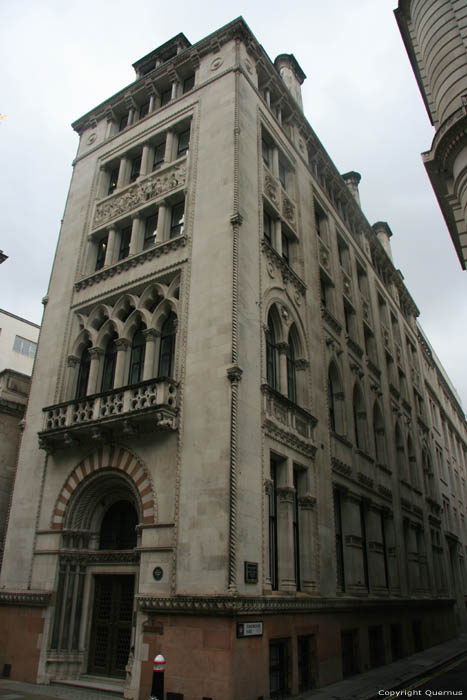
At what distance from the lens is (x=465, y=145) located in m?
14.1

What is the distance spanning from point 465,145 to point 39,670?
63.1 ft

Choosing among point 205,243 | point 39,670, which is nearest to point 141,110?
point 205,243

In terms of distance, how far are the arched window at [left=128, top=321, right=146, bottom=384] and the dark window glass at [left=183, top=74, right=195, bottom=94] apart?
38.8 feet

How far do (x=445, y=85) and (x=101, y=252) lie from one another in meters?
14.8

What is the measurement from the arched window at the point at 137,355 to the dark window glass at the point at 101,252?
16.3ft

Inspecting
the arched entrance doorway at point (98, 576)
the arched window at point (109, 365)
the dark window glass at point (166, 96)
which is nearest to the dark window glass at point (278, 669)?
the arched entrance doorway at point (98, 576)

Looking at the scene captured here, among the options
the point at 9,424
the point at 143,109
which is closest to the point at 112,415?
the point at 9,424

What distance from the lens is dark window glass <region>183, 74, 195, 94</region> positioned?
2401cm

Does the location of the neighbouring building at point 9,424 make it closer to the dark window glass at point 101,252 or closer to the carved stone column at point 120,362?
the carved stone column at point 120,362

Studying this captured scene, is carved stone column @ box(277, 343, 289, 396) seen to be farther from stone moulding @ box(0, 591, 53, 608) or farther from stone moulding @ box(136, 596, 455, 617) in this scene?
stone moulding @ box(0, 591, 53, 608)

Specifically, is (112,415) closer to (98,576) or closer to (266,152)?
(98,576)

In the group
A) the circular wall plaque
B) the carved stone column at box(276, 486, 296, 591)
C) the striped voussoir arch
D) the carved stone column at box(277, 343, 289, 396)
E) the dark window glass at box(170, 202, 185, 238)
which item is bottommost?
the circular wall plaque

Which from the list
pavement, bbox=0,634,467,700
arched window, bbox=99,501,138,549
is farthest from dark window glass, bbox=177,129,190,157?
pavement, bbox=0,634,467,700

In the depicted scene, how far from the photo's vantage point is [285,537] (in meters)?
16.4
